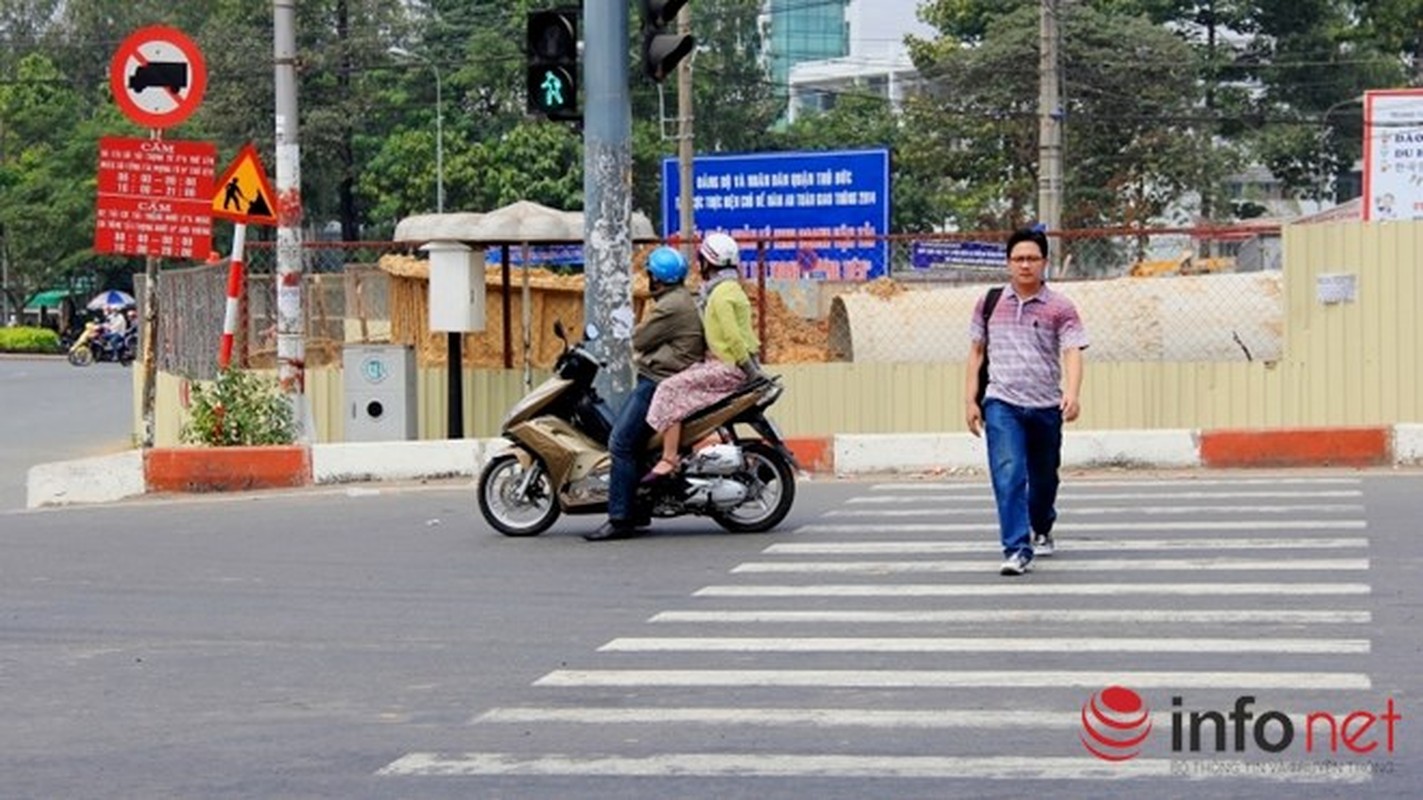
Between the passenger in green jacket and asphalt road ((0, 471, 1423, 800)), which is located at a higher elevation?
the passenger in green jacket

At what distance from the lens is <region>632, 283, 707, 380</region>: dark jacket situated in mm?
12891

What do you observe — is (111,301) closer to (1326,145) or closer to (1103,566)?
(1326,145)

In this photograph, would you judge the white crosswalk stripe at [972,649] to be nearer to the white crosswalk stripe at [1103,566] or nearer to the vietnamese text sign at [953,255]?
the white crosswalk stripe at [1103,566]

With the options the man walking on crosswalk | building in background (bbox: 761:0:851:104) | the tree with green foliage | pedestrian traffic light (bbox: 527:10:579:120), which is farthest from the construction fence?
building in background (bbox: 761:0:851:104)

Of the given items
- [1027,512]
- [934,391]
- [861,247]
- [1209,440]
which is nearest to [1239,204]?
[861,247]

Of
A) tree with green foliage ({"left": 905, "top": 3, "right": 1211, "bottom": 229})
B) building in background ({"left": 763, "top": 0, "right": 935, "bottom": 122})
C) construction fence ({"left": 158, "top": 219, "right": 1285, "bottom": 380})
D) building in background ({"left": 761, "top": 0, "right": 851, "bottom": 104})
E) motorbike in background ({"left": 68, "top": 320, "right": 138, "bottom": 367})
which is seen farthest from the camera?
building in background ({"left": 761, "top": 0, "right": 851, "bottom": 104})

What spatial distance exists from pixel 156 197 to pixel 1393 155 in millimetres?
15723

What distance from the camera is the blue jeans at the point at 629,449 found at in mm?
12852

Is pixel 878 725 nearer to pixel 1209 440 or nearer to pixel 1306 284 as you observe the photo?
pixel 1209 440

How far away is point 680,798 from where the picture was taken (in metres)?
6.70

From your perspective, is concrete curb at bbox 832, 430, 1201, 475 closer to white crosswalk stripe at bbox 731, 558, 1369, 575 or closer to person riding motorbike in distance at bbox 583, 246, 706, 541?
person riding motorbike in distance at bbox 583, 246, 706, 541

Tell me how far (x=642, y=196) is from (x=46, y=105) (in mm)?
20916

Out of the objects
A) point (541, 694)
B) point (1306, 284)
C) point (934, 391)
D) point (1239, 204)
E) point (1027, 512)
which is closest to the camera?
point (541, 694)

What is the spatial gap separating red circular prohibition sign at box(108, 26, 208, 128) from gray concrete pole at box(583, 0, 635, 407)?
3628 millimetres
